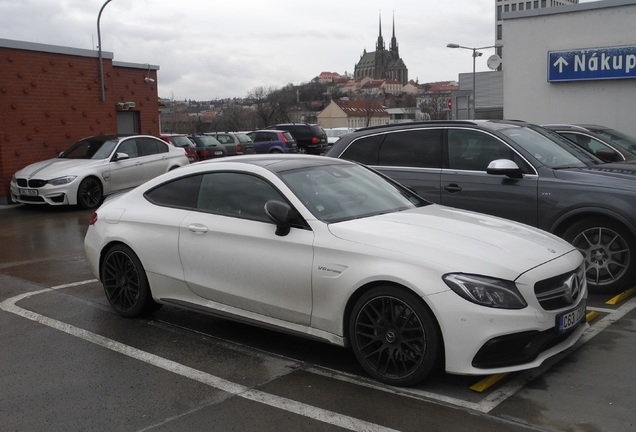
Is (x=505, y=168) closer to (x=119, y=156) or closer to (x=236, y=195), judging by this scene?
(x=236, y=195)

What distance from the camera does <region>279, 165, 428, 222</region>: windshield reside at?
5129 millimetres

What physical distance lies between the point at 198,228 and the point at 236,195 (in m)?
0.42

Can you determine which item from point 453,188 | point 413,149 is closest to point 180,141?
point 413,149

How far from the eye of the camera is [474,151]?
758cm

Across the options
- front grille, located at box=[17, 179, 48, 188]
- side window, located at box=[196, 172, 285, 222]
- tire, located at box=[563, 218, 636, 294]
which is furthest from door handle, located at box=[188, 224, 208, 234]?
front grille, located at box=[17, 179, 48, 188]

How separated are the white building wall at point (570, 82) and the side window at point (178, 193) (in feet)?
54.1

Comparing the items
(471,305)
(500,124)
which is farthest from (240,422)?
(500,124)

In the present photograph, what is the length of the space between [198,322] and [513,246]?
9.75 ft

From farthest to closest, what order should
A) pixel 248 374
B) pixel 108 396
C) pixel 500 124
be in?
pixel 500 124, pixel 248 374, pixel 108 396

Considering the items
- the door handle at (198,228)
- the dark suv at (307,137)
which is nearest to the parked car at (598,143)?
the door handle at (198,228)

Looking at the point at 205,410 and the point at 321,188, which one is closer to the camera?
the point at 205,410

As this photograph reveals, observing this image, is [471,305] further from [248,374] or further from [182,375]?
[182,375]

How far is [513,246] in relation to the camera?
462 cm

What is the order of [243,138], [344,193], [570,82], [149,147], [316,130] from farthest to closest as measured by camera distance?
[316,130] < [243,138] < [570,82] < [149,147] < [344,193]
